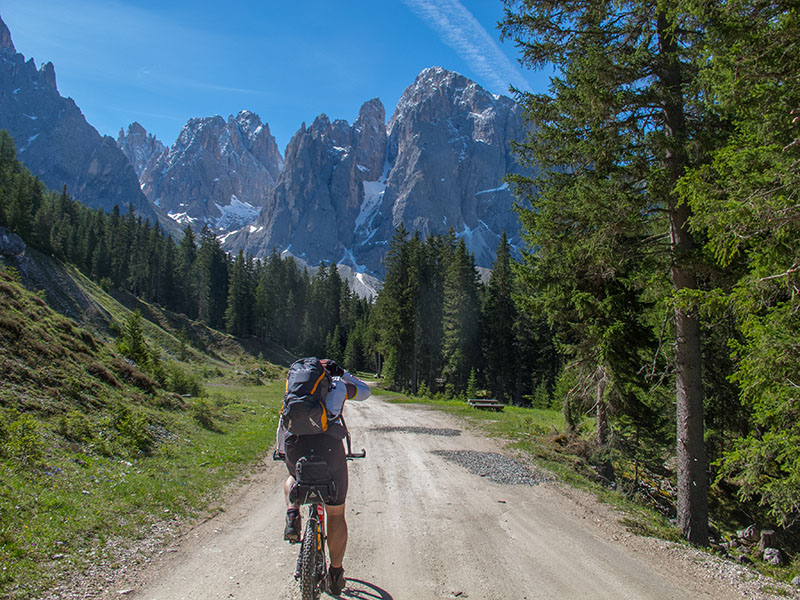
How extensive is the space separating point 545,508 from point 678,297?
4.31 m

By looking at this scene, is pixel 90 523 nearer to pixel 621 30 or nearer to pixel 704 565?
pixel 704 565

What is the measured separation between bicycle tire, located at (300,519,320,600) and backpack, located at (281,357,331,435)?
0.98 metres

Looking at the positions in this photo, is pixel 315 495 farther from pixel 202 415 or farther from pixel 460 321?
pixel 460 321

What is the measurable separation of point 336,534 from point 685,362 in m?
6.83

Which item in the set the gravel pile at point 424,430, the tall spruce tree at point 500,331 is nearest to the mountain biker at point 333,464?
the gravel pile at point 424,430

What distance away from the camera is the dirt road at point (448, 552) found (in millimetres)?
4797

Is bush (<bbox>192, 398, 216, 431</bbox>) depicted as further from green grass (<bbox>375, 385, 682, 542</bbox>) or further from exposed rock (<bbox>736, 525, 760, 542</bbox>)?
exposed rock (<bbox>736, 525, 760, 542</bbox>)

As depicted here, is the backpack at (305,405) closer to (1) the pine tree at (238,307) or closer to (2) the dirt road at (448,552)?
(2) the dirt road at (448,552)

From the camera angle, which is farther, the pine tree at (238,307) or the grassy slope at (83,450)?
the pine tree at (238,307)

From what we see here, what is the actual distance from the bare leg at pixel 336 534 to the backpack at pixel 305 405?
85 cm

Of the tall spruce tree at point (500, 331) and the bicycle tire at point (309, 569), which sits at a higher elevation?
the tall spruce tree at point (500, 331)

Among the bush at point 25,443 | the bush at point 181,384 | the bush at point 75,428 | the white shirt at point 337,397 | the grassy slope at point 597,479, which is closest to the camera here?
the white shirt at point 337,397

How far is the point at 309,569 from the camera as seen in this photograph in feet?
13.0

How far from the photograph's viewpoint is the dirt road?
480cm
